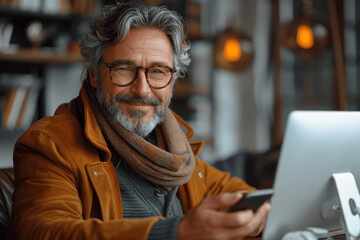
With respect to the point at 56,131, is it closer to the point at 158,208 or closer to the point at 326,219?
the point at 158,208

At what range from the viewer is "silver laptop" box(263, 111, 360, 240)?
0.95 meters

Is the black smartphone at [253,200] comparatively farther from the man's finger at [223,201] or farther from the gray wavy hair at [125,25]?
the gray wavy hair at [125,25]

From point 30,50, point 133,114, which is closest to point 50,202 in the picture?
point 133,114

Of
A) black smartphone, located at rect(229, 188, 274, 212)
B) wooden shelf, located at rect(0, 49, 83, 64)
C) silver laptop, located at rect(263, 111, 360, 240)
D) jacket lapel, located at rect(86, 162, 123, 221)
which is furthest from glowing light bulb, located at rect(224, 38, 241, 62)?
black smartphone, located at rect(229, 188, 274, 212)

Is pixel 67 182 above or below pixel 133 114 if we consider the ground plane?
below

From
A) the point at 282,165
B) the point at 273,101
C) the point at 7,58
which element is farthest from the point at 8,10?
the point at 273,101

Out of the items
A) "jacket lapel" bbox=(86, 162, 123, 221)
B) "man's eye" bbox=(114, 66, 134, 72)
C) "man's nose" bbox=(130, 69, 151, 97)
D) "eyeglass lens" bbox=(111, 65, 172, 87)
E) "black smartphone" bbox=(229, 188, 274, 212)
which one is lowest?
"jacket lapel" bbox=(86, 162, 123, 221)

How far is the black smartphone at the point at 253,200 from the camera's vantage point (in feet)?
2.88

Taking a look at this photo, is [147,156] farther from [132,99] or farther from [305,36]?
[305,36]

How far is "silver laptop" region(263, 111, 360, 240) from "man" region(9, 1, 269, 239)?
0.62 feet

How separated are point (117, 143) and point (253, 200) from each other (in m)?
0.65

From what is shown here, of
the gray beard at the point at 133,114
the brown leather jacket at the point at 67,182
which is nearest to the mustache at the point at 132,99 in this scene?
the gray beard at the point at 133,114

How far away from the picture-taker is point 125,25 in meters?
1.45

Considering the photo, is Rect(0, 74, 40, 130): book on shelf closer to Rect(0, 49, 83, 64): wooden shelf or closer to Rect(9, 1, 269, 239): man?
Rect(0, 49, 83, 64): wooden shelf
